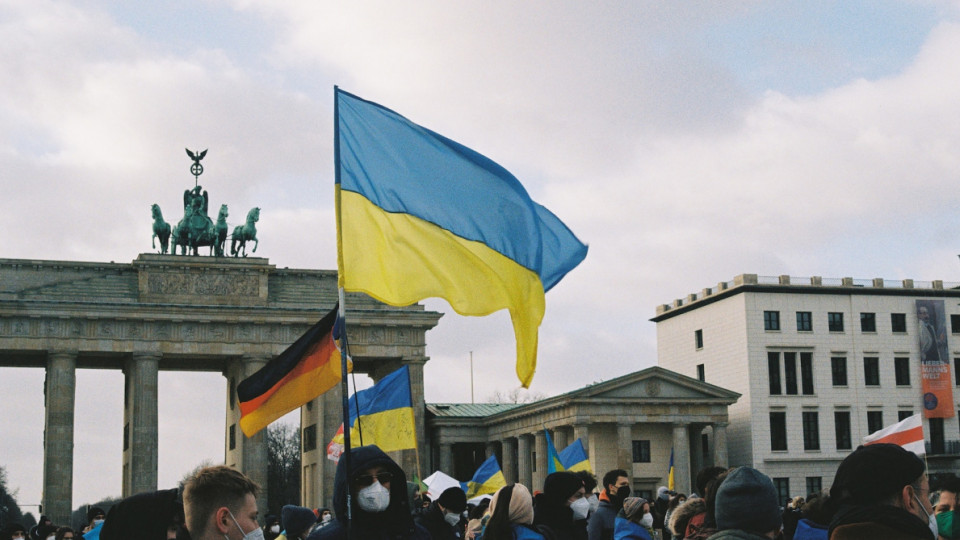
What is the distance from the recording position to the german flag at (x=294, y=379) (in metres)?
11.5

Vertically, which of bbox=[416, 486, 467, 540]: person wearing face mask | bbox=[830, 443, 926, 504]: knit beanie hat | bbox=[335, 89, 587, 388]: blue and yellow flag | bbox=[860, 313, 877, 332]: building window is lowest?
bbox=[416, 486, 467, 540]: person wearing face mask

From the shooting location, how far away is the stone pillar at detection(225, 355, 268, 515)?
6556cm

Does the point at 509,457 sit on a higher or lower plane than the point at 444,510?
higher

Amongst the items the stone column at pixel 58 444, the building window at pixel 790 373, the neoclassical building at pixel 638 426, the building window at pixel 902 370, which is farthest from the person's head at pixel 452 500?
the building window at pixel 902 370

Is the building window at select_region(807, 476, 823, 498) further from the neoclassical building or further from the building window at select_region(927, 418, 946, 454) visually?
the building window at select_region(927, 418, 946, 454)

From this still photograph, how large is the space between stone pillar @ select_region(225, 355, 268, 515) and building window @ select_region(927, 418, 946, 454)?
3786 centimetres

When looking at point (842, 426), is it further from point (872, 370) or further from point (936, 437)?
point (936, 437)

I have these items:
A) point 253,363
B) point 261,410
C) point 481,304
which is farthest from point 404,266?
point 253,363

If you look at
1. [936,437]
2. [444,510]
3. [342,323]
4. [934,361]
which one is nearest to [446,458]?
[936,437]

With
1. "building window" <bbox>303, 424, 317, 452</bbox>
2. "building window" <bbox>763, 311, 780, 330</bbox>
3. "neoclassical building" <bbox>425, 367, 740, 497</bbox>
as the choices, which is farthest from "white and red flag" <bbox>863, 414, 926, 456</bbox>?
"building window" <bbox>303, 424, 317, 452</bbox>

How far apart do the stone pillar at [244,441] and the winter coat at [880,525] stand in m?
57.0

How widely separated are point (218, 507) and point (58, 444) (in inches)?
2444

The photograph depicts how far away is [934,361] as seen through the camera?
72688 millimetres

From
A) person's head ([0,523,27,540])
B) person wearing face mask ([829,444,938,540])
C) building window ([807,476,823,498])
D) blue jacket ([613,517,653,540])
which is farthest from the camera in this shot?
building window ([807,476,823,498])
